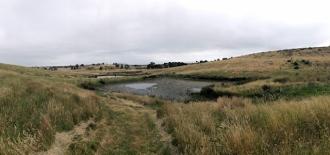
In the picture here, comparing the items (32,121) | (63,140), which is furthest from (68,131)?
(63,140)

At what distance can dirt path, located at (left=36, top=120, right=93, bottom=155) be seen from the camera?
426 inches

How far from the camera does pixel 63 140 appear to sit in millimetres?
12320

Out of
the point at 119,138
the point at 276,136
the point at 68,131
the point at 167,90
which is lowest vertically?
the point at 167,90

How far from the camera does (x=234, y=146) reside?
27.5 feet

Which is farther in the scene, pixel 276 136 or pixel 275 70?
pixel 275 70

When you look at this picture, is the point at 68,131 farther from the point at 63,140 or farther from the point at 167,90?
the point at 167,90

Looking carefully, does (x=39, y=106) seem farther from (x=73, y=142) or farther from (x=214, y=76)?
(x=214, y=76)

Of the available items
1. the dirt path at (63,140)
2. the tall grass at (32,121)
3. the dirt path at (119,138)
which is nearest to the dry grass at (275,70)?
the dirt path at (119,138)

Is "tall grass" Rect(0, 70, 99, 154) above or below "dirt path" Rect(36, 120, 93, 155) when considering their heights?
above

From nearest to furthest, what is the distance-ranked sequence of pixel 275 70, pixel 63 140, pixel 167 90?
pixel 63 140
pixel 167 90
pixel 275 70

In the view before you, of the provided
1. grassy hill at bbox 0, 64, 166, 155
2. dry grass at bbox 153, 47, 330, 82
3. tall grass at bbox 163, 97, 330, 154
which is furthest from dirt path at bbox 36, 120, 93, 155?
dry grass at bbox 153, 47, 330, 82

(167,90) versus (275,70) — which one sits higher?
(275,70)

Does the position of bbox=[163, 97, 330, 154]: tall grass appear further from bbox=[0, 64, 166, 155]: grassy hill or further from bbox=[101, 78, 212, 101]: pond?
bbox=[101, 78, 212, 101]: pond

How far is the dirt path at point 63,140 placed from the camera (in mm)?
10816
